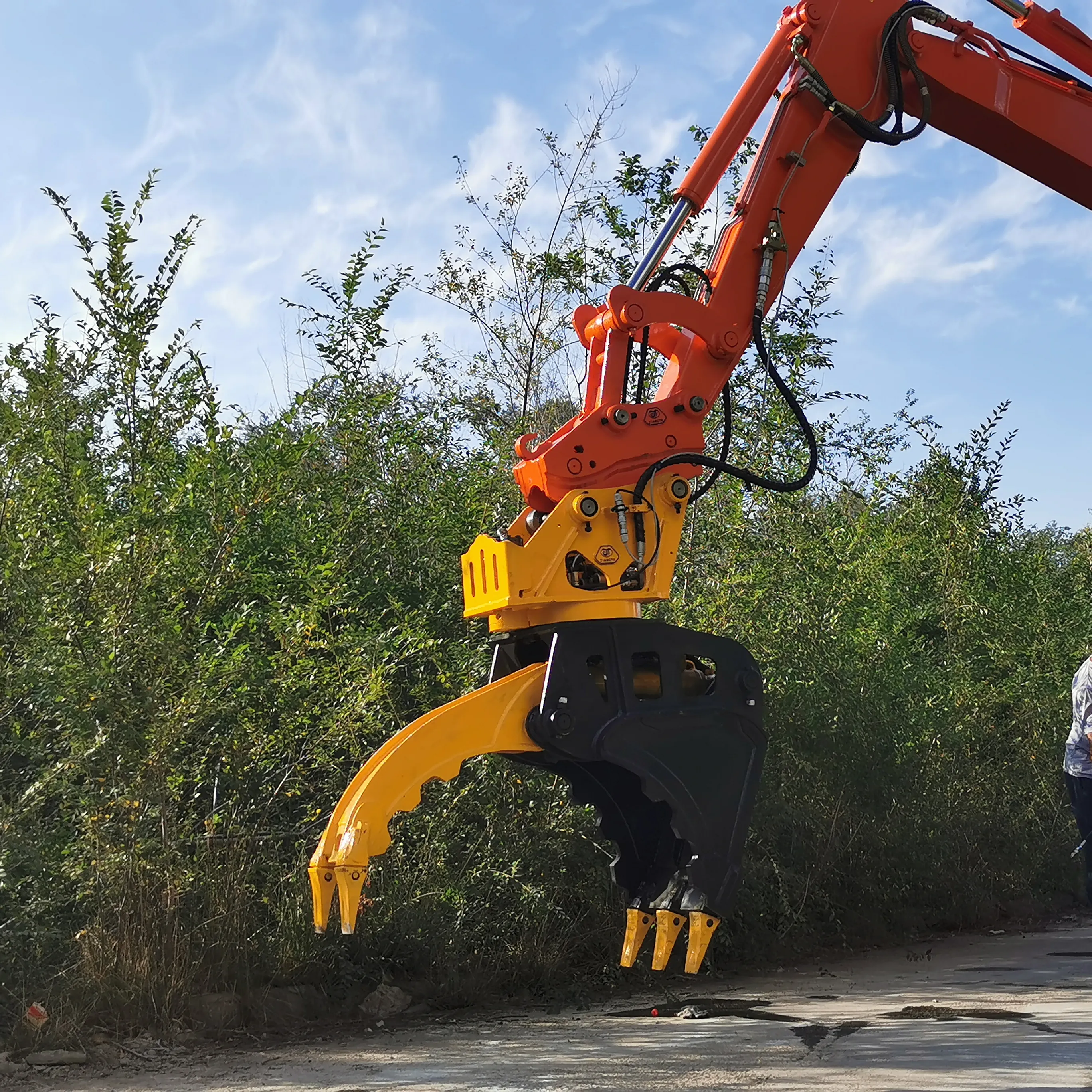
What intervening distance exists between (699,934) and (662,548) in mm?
1145

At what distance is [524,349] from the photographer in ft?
36.9

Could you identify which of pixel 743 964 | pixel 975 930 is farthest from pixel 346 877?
pixel 975 930

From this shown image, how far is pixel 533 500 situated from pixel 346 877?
132cm

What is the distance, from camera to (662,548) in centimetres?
405

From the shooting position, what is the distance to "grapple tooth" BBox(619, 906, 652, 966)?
3818 millimetres

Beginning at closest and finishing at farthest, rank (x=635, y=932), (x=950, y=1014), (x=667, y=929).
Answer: (x=667, y=929) < (x=635, y=932) < (x=950, y=1014)

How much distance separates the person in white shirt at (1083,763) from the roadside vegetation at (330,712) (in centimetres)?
94

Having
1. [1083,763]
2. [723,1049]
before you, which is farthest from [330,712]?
[1083,763]

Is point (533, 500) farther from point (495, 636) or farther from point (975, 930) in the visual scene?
point (975, 930)

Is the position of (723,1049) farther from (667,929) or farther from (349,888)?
(349,888)

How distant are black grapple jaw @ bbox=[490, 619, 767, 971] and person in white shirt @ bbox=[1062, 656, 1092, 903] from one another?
3.91 m

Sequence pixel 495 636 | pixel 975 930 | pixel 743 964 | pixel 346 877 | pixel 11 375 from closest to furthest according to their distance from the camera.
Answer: pixel 346 877, pixel 11 375, pixel 495 636, pixel 743 964, pixel 975 930

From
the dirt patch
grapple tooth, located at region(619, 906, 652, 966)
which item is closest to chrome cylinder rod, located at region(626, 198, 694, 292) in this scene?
grapple tooth, located at region(619, 906, 652, 966)

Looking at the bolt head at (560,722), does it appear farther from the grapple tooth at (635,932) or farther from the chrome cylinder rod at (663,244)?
the chrome cylinder rod at (663,244)
